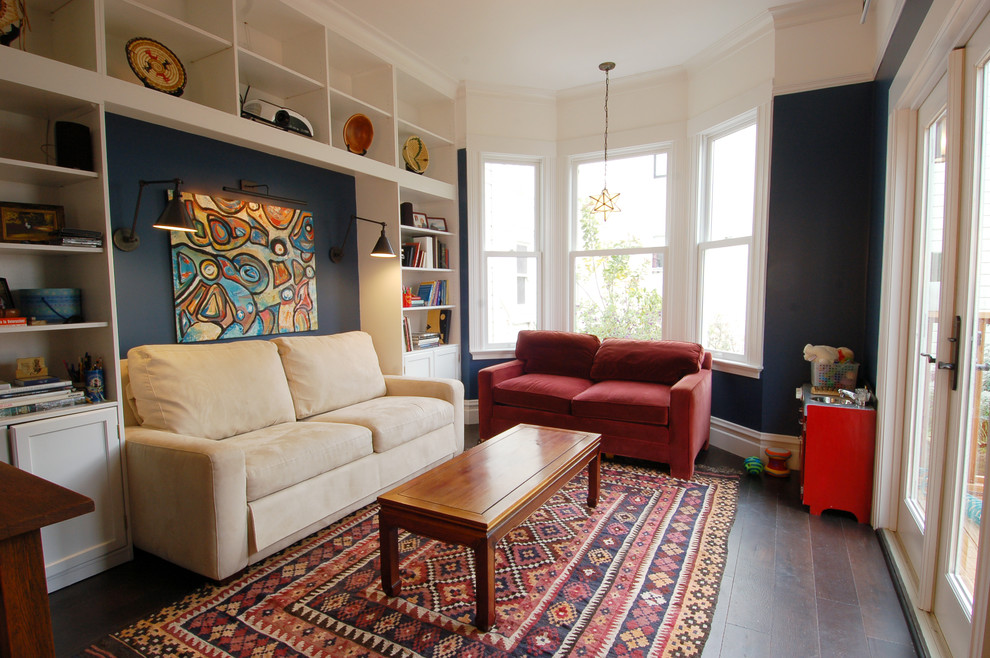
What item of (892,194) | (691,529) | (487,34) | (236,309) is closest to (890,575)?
(691,529)

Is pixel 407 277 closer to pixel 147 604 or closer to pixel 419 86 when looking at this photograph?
pixel 419 86

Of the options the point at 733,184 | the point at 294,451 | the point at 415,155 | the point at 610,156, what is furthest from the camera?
the point at 610,156

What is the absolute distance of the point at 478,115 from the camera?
14.6 ft

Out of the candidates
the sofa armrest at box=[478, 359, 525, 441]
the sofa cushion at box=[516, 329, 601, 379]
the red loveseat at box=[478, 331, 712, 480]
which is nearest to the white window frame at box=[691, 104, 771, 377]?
the red loveseat at box=[478, 331, 712, 480]

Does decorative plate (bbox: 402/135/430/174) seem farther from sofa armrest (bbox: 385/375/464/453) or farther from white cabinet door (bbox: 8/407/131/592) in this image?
white cabinet door (bbox: 8/407/131/592)

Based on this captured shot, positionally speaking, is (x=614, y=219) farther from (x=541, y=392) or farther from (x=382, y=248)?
(x=382, y=248)

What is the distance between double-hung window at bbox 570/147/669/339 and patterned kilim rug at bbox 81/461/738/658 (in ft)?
6.92

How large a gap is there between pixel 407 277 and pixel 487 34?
2.02 m

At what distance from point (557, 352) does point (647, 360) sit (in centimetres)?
77

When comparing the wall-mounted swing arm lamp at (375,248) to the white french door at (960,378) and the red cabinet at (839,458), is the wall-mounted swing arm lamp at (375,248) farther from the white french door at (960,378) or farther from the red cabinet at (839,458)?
the white french door at (960,378)

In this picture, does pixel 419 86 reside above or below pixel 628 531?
above

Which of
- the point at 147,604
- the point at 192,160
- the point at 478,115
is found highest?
the point at 478,115

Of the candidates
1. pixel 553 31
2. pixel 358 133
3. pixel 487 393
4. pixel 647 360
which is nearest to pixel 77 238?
pixel 358 133

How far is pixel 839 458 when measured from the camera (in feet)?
8.61
